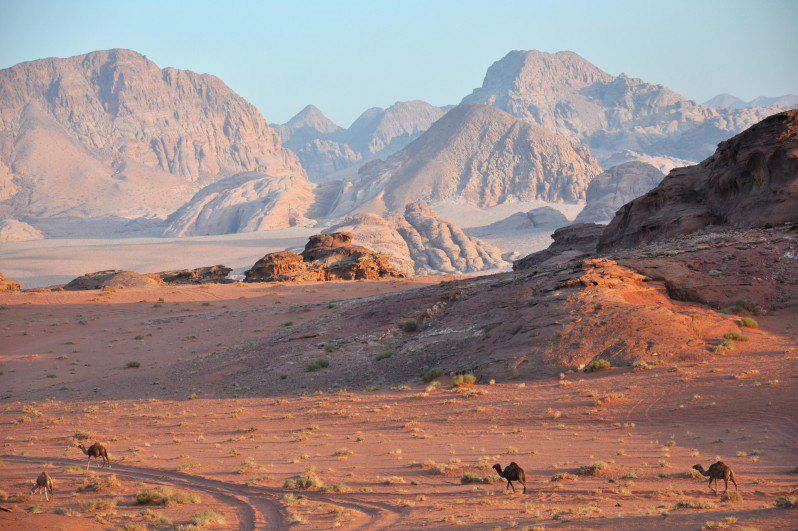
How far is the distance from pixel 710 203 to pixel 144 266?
4318 inches

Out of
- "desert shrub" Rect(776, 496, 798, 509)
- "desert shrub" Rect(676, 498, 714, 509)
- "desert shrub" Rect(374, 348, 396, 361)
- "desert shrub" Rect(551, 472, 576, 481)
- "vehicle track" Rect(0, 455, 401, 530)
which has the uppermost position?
"desert shrub" Rect(374, 348, 396, 361)

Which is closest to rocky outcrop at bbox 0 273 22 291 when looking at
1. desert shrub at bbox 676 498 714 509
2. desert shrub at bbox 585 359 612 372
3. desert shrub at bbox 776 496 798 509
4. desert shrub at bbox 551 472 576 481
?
desert shrub at bbox 585 359 612 372

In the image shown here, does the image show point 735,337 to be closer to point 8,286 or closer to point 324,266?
point 324,266

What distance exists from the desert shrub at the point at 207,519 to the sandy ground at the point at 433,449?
0.05m

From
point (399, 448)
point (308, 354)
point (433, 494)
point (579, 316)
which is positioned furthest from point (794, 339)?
point (308, 354)

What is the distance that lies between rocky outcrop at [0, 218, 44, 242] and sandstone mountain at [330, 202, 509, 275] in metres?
92.9

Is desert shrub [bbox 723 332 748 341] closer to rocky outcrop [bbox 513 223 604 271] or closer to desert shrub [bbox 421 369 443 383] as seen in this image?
desert shrub [bbox 421 369 443 383]

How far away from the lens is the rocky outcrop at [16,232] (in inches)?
6875

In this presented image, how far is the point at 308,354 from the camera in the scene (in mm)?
25188

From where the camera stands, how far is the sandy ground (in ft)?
32.6

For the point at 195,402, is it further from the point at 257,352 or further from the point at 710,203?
the point at 710,203

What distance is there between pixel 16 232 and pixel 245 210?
5420 cm

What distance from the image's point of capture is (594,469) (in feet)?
37.2

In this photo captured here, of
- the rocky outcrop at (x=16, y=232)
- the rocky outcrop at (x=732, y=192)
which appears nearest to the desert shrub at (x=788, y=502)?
the rocky outcrop at (x=732, y=192)
